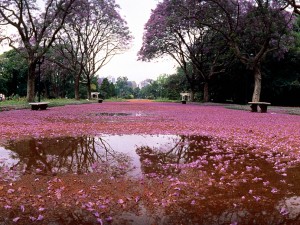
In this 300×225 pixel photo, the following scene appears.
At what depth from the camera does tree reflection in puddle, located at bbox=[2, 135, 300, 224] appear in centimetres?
347

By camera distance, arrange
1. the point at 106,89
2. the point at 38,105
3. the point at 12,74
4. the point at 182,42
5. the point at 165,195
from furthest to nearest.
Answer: the point at 106,89, the point at 12,74, the point at 182,42, the point at 38,105, the point at 165,195

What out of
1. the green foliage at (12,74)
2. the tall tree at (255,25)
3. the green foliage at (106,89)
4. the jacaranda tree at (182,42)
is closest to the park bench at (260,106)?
the tall tree at (255,25)

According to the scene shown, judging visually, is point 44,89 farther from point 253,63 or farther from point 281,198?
point 281,198

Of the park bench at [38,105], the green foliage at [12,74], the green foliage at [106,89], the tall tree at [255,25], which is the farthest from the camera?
the green foliage at [106,89]

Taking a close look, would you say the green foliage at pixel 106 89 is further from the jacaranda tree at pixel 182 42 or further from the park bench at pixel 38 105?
the park bench at pixel 38 105

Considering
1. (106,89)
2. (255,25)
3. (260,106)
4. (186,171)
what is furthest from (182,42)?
(106,89)

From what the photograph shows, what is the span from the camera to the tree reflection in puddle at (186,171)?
11.4 feet

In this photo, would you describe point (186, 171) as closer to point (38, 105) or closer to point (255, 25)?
point (38, 105)

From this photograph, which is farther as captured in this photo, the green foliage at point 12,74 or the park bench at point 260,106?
the green foliage at point 12,74

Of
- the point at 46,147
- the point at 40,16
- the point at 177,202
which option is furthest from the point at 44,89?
the point at 177,202

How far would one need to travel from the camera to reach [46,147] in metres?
7.36

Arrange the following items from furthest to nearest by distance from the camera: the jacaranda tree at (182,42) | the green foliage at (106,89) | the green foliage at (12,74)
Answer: the green foliage at (106,89), the green foliage at (12,74), the jacaranda tree at (182,42)

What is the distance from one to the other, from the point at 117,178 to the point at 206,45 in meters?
→ 37.8

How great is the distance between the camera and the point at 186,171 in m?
5.31
